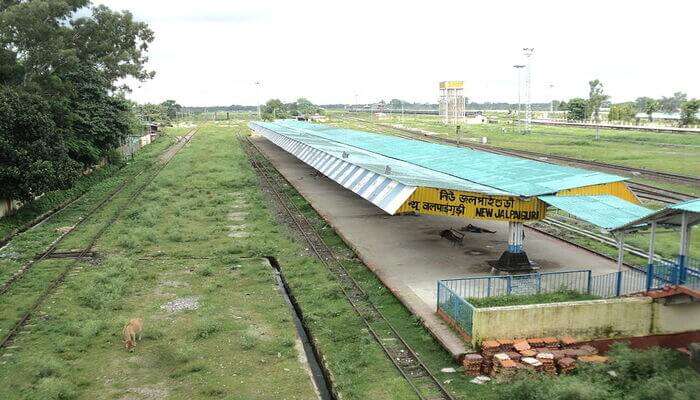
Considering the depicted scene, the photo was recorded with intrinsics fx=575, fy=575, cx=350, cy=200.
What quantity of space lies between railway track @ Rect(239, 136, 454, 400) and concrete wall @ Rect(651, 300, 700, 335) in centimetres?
710

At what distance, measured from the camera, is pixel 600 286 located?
1858cm

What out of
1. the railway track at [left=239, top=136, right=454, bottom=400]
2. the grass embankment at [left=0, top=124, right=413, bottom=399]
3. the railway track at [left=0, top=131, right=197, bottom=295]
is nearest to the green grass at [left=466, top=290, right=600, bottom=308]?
the railway track at [left=239, top=136, right=454, bottom=400]

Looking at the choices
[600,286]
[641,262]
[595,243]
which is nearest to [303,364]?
[600,286]

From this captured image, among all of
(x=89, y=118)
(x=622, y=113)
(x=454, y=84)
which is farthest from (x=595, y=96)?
(x=89, y=118)

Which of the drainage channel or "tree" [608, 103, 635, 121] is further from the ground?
"tree" [608, 103, 635, 121]

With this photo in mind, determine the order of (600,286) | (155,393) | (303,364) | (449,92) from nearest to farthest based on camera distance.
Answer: (155,393)
(303,364)
(600,286)
(449,92)

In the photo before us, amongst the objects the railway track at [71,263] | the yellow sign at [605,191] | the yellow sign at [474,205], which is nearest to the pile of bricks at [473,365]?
the yellow sign at [474,205]

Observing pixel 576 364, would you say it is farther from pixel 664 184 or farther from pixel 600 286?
pixel 664 184

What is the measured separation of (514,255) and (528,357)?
7.48 meters

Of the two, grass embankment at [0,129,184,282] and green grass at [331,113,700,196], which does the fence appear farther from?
green grass at [331,113,700,196]

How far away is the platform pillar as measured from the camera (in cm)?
2088

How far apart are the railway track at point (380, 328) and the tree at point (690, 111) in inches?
3934

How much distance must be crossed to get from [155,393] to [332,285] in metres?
8.17

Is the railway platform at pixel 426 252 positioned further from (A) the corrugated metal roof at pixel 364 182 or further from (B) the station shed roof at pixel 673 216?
(B) the station shed roof at pixel 673 216
